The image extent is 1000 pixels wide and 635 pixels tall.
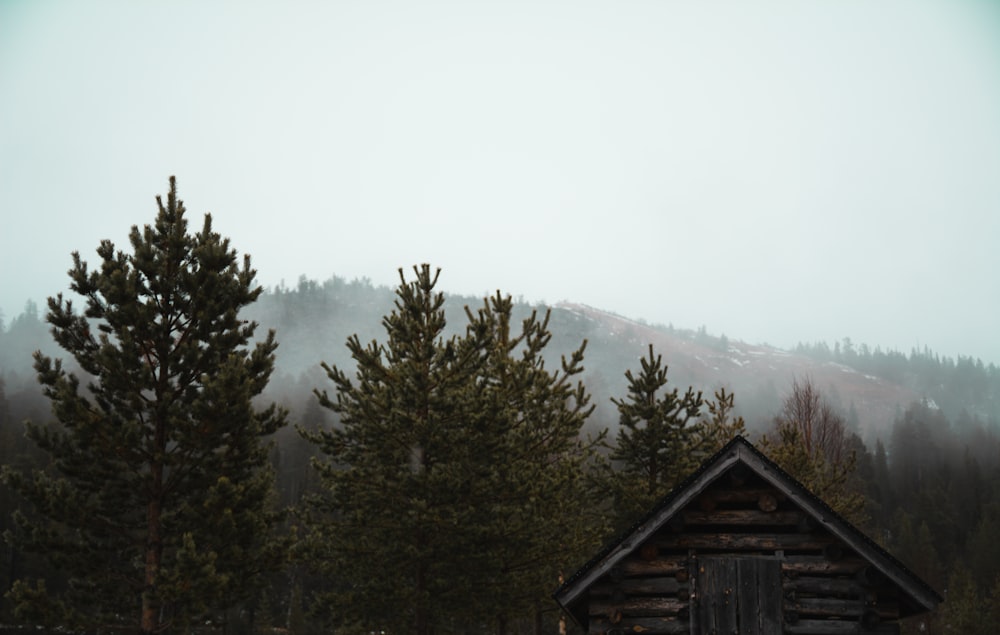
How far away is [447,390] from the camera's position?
76.6 ft

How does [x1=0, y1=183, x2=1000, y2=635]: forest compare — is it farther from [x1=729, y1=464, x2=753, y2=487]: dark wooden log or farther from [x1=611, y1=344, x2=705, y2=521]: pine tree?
[x1=729, y1=464, x2=753, y2=487]: dark wooden log

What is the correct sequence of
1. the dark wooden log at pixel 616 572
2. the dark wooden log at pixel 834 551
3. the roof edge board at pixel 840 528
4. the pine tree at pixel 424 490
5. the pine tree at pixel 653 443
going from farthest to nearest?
the pine tree at pixel 653 443
the pine tree at pixel 424 490
the dark wooden log at pixel 616 572
the dark wooden log at pixel 834 551
the roof edge board at pixel 840 528

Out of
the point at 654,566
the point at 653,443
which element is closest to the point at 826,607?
the point at 654,566

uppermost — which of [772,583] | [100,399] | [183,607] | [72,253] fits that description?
[72,253]

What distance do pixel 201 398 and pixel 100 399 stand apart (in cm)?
274

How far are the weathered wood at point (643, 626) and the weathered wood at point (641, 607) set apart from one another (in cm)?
9

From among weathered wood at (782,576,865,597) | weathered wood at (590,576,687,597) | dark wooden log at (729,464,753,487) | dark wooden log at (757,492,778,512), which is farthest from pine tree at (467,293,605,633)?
weathered wood at (782,576,865,597)

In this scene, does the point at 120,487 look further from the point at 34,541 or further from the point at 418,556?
the point at 418,556

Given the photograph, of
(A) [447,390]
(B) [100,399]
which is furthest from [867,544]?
(B) [100,399]

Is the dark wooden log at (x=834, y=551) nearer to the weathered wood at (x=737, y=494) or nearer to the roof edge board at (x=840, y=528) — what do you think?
the roof edge board at (x=840, y=528)

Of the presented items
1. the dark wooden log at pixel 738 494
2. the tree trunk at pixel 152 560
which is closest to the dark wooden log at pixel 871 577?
the dark wooden log at pixel 738 494

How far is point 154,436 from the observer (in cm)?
2006

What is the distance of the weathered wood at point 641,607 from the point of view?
14.0m

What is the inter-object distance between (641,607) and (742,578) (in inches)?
73.5
